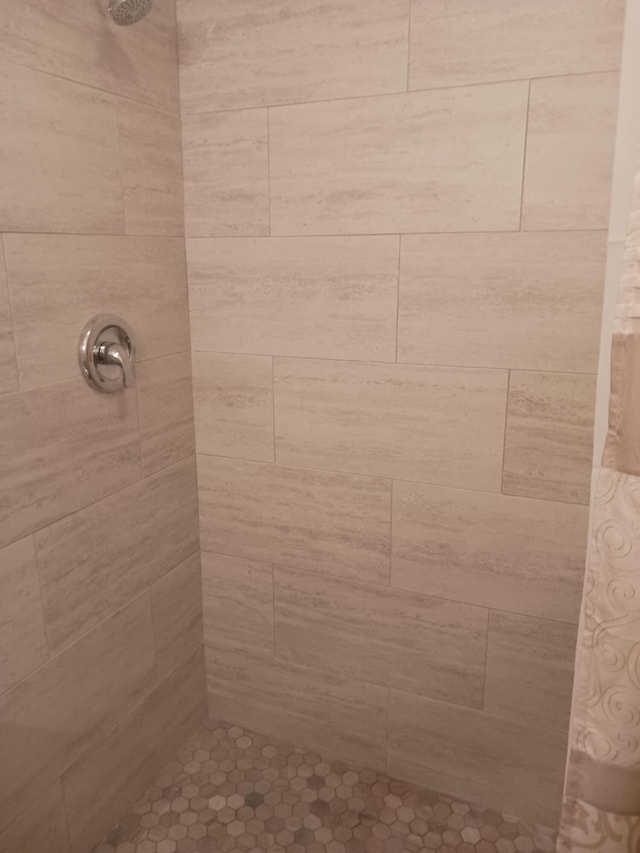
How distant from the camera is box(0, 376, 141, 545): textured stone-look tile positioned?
1.31 m

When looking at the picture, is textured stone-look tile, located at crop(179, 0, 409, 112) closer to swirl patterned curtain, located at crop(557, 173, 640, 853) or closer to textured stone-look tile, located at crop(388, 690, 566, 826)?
swirl patterned curtain, located at crop(557, 173, 640, 853)

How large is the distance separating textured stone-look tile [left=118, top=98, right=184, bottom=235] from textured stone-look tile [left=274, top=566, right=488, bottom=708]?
96cm

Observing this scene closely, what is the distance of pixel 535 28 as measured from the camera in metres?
1.32

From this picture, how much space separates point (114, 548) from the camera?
161 centimetres

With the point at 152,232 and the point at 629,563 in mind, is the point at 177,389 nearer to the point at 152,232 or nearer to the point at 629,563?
the point at 152,232

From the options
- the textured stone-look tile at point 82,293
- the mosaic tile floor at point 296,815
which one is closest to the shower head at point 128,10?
the textured stone-look tile at point 82,293

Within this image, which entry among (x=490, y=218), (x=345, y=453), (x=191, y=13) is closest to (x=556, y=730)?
(x=345, y=453)

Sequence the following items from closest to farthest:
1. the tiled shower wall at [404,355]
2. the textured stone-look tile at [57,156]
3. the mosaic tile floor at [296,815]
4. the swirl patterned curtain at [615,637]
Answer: the swirl patterned curtain at [615,637] → the textured stone-look tile at [57,156] → the tiled shower wall at [404,355] → the mosaic tile floor at [296,815]

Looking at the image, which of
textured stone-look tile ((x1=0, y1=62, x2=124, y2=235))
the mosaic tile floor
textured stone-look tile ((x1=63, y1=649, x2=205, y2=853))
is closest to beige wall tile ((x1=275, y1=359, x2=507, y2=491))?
textured stone-look tile ((x1=0, y1=62, x2=124, y2=235))

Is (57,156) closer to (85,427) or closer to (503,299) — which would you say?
(85,427)

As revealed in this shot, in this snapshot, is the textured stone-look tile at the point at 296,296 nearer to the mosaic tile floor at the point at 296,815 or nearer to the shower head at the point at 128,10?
the shower head at the point at 128,10

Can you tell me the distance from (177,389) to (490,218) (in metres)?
0.88

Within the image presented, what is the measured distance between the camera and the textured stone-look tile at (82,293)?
1.30 metres

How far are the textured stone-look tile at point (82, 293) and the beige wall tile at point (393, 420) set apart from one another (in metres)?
0.32
